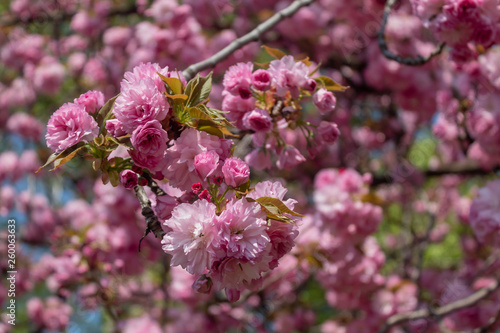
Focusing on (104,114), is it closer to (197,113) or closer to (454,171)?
(197,113)

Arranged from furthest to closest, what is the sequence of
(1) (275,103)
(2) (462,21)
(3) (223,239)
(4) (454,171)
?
(4) (454,171)
(2) (462,21)
(1) (275,103)
(3) (223,239)

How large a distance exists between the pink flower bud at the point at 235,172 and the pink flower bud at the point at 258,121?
0.94 feet

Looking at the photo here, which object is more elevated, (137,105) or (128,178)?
(137,105)

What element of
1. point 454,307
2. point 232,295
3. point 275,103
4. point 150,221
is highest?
point 275,103

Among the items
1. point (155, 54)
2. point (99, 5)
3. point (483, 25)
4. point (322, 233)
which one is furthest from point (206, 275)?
point (99, 5)

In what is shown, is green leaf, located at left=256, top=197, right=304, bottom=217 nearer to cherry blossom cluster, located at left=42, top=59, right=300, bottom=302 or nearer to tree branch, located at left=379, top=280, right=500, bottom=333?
cherry blossom cluster, located at left=42, top=59, right=300, bottom=302

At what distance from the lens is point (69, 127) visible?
1221mm

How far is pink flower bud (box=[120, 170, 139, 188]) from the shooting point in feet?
3.85

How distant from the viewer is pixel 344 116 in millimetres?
4711

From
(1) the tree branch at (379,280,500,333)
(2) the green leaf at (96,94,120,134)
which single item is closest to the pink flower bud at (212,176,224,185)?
(2) the green leaf at (96,94,120,134)

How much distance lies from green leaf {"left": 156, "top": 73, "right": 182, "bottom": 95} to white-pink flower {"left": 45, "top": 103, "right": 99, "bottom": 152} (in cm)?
23

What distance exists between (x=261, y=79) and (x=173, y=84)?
0.31 meters

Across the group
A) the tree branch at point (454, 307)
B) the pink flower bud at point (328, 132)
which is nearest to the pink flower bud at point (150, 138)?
the pink flower bud at point (328, 132)

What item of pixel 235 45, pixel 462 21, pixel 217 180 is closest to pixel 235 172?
pixel 217 180
